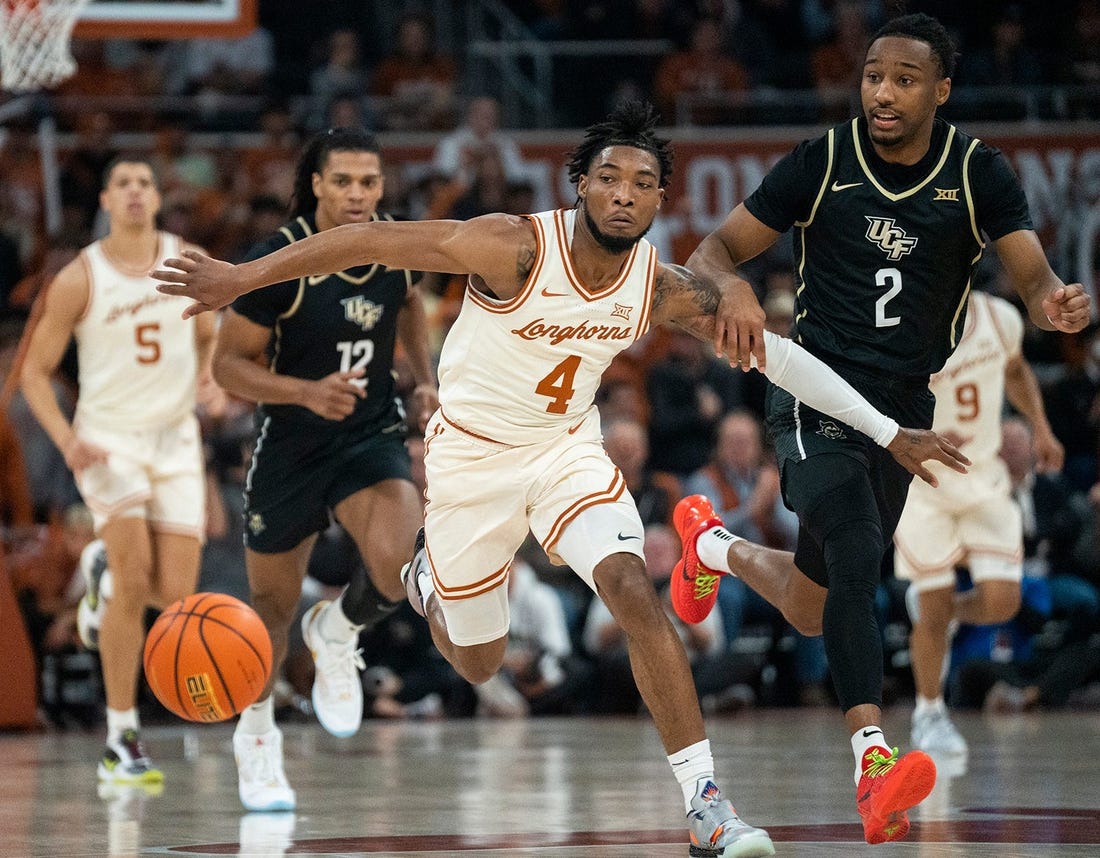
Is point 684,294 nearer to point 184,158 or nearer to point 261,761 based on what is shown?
point 261,761

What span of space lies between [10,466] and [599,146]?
750 cm

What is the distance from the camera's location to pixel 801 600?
6.37 metres

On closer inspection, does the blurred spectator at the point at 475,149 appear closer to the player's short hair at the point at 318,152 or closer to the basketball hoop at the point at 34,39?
the basketball hoop at the point at 34,39

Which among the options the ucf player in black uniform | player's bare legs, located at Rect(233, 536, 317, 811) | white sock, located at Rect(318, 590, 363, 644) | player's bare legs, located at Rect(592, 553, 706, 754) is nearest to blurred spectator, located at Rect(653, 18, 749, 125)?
the ucf player in black uniform

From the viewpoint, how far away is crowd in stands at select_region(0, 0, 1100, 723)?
12.3m

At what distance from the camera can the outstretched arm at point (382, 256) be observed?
5.18 m

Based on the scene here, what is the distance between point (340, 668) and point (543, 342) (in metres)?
2.53

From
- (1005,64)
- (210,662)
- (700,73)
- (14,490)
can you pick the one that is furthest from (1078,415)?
(210,662)

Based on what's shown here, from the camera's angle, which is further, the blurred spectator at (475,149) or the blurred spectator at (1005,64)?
the blurred spectator at (1005,64)

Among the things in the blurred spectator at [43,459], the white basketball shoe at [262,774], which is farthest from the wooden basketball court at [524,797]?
the blurred spectator at [43,459]

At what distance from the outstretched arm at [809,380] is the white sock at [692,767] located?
48.7 inches

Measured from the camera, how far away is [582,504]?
→ 5648mm

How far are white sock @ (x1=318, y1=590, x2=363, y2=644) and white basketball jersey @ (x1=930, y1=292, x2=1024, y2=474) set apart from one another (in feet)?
12.7

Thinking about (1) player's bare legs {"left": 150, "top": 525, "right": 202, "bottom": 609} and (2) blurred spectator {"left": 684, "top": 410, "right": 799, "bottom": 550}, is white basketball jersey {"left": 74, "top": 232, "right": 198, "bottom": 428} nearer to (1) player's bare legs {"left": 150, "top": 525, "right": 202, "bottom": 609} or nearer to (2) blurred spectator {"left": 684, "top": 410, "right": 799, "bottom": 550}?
(1) player's bare legs {"left": 150, "top": 525, "right": 202, "bottom": 609}
